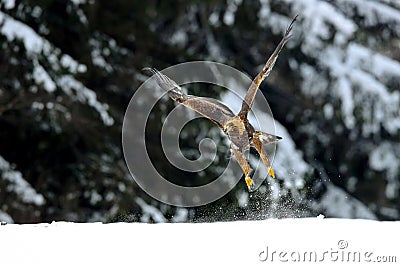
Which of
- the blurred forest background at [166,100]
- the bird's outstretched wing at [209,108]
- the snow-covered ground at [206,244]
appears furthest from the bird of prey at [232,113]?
the blurred forest background at [166,100]

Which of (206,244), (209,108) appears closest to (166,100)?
(206,244)

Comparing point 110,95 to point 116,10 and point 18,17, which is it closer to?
point 116,10

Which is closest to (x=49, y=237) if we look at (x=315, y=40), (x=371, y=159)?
(x=315, y=40)

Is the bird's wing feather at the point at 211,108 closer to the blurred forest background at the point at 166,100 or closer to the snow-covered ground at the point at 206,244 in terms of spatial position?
the snow-covered ground at the point at 206,244

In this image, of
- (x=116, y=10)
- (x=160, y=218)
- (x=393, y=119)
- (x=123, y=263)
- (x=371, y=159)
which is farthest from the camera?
(x=371, y=159)

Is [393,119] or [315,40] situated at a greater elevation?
[315,40]

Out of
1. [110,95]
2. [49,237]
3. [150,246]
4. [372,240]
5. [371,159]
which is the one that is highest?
[372,240]
